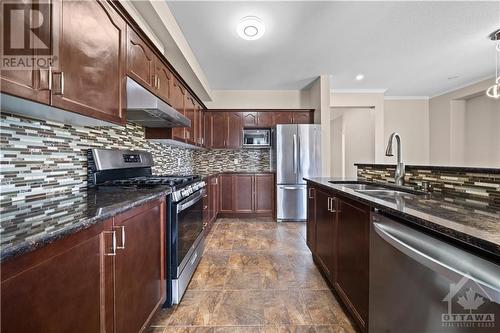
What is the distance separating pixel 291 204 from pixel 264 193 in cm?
56

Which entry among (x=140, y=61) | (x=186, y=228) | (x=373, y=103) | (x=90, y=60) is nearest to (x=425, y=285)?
(x=186, y=228)

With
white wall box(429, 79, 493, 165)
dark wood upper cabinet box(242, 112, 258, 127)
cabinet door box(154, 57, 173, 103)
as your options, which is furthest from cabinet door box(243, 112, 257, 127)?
white wall box(429, 79, 493, 165)

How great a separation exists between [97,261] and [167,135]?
1916 mm

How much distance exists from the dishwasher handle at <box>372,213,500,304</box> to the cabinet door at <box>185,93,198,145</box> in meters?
2.80

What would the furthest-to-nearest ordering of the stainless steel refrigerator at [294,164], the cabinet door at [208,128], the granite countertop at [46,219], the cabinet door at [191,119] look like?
the cabinet door at [208,128] → the stainless steel refrigerator at [294,164] → the cabinet door at [191,119] → the granite countertop at [46,219]

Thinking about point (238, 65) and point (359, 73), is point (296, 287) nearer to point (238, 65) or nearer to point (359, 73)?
point (238, 65)

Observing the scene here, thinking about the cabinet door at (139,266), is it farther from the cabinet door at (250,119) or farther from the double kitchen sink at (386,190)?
the cabinet door at (250,119)

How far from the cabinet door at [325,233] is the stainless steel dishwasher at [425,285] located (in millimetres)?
586

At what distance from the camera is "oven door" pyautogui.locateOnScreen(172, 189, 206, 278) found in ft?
5.64

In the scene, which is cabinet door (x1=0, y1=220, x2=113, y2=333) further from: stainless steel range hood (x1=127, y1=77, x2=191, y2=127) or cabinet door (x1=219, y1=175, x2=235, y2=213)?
cabinet door (x1=219, y1=175, x2=235, y2=213)

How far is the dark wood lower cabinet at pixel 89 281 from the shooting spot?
616 millimetres

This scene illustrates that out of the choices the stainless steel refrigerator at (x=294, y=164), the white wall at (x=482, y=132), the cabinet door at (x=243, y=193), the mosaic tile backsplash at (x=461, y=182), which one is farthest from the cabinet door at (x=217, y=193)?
the white wall at (x=482, y=132)

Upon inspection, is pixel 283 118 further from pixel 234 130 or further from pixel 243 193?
pixel 243 193

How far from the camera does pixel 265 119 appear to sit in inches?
186
